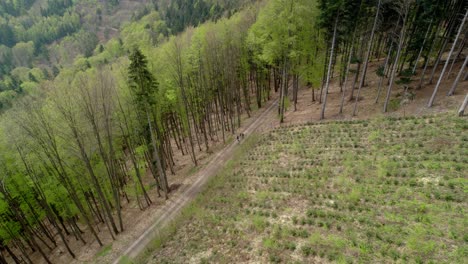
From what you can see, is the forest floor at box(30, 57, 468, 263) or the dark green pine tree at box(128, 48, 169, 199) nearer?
the dark green pine tree at box(128, 48, 169, 199)

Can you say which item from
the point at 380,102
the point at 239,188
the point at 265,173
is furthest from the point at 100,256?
the point at 380,102

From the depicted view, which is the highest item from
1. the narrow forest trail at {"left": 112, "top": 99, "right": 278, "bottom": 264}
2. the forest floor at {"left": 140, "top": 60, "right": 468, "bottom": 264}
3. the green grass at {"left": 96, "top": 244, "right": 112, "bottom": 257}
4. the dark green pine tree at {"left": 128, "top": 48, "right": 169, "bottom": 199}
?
the dark green pine tree at {"left": 128, "top": 48, "right": 169, "bottom": 199}

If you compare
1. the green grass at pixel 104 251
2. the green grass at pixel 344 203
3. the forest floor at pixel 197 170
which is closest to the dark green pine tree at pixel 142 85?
the forest floor at pixel 197 170

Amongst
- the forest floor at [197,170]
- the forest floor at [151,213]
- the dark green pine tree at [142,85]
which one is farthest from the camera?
the forest floor at [197,170]

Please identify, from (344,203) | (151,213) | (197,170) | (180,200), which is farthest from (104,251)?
(344,203)

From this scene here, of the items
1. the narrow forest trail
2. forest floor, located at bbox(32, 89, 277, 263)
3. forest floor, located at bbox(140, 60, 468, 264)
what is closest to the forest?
forest floor, located at bbox(32, 89, 277, 263)

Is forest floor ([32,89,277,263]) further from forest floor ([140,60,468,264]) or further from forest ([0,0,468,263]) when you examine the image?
forest floor ([140,60,468,264])

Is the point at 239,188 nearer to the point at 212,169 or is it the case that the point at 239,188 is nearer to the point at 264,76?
the point at 212,169

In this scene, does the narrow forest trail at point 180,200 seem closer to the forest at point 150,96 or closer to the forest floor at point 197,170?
the forest floor at point 197,170
